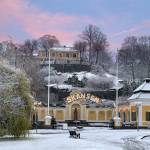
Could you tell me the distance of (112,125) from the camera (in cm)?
7069

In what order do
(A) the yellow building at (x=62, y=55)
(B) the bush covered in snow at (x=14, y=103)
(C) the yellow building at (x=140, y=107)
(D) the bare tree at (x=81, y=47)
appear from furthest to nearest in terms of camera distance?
(D) the bare tree at (x=81, y=47)
(A) the yellow building at (x=62, y=55)
(C) the yellow building at (x=140, y=107)
(B) the bush covered in snow at (x=14, y=103)

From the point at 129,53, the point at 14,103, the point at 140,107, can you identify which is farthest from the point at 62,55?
the point at 14,103

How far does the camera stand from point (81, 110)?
9388 cm

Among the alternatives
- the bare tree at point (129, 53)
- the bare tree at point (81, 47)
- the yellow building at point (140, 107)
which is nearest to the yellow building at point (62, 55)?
the bare tree at point (81, 47)

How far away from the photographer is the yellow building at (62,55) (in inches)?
6434

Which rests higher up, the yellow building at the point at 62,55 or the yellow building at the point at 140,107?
the yellow building at the point at 62,55

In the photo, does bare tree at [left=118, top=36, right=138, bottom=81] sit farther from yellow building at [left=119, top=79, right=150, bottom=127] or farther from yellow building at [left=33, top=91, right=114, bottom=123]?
yellow building at [left=119, top=79, right=150, bottom=127]

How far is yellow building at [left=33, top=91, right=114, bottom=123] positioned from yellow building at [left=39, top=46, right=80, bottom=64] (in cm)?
6815

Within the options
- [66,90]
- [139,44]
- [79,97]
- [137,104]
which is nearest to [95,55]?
[139,44]

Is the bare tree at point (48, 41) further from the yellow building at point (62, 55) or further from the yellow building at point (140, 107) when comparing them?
the yellow building at point (140, 107)

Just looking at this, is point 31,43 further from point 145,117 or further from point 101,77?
point 145,117

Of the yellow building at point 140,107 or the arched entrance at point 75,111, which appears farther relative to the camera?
the arched entrance at point 75,111

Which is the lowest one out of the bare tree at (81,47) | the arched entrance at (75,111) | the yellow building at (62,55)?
the arched entrance at (75,111)

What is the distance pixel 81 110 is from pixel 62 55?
74.4 metres
